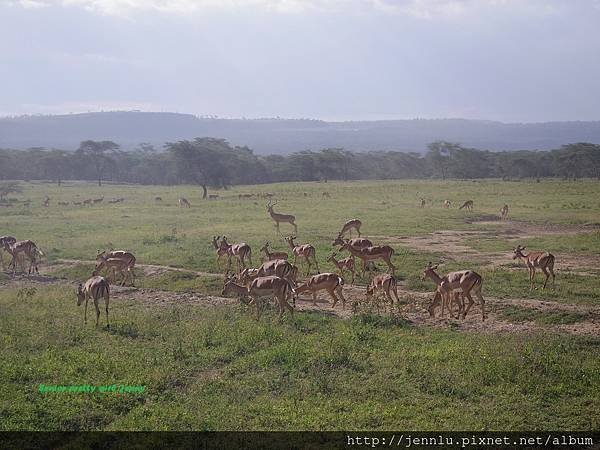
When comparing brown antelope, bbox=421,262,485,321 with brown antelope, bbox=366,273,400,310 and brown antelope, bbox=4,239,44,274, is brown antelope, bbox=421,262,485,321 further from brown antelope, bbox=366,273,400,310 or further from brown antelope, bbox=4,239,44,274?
brown antelope, bbox=4,239,44,274

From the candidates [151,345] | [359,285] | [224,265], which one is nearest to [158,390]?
[151,345]

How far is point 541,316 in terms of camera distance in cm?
1289

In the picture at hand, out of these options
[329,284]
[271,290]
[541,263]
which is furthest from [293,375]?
[541,263]

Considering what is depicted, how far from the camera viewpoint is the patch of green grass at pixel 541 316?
12.6 m

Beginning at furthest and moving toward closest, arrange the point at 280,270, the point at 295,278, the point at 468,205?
1. the point at 468,205
2. the point at 295,278
3. the point at 280,270

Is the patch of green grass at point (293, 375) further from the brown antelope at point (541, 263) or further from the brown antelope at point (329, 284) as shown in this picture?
the brown antelope at point (541, 263)

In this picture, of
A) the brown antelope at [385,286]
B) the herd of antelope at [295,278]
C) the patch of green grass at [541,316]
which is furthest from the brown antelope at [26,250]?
the patch of green grass at [541,316]

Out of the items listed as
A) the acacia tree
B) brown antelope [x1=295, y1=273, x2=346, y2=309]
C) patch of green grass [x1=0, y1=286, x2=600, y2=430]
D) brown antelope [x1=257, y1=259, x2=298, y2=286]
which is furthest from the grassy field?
the acacia tree

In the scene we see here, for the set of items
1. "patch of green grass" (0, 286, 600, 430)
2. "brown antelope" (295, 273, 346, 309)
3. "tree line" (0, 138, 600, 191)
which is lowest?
"patch of green grass" (0, 286, 600, 430)

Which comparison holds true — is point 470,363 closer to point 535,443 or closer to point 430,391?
point 430,391

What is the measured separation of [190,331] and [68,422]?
4120 mm

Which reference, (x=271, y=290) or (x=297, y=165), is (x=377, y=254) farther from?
(x=297, y=165)

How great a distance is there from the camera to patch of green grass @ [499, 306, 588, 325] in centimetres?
1257

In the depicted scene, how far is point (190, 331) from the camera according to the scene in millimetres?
12289
